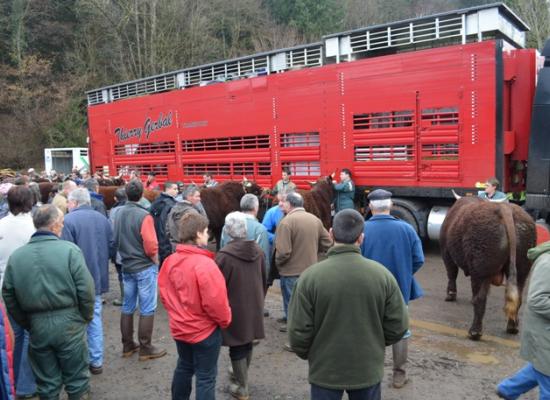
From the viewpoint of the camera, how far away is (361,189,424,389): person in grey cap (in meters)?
4.23

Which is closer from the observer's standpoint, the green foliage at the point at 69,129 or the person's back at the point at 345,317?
the person's back at the point at 345,317

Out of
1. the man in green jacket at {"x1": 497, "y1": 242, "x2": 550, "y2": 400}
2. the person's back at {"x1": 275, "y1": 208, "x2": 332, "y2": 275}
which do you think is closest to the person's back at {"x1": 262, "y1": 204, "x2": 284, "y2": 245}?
the person's back at {"x1": 275, "y1": 208, "x2": 332, "y2": 275}

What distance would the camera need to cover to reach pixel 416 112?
8906 mm

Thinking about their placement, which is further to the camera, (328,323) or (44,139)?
(44,139)

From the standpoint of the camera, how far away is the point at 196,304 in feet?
11.5

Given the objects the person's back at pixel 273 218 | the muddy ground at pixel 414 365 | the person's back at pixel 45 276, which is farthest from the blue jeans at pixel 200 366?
the person's back at pixel 273 218

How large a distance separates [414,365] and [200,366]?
226 cm

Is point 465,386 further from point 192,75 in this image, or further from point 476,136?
point 192,75

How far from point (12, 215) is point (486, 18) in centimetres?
764

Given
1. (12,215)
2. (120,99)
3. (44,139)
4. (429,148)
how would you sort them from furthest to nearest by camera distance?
1. (44,139)
2. (120,99)
3. (429,148)
4. (12,215)

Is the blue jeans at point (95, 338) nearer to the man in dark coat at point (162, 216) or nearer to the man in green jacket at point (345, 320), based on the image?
the man in dark coat at point (162, 216)

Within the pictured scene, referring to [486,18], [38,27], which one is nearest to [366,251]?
[486,18]

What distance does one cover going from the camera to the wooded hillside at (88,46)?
98.3ft

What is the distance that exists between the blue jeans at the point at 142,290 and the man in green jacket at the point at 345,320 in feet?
8.80
